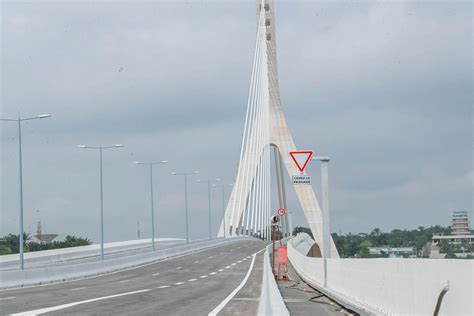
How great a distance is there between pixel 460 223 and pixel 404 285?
1.91 metres

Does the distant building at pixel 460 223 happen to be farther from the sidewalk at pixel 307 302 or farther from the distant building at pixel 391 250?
the sidewalk at pixel 307 302

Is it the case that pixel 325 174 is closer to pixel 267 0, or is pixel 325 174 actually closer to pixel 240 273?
pixel 240 273

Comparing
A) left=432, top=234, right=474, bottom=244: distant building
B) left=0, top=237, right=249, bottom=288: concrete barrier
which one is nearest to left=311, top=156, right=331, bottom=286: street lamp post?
left=0, top=237, right=249, bottom=288: concrete barrier

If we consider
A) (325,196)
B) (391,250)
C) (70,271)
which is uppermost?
(325,196)

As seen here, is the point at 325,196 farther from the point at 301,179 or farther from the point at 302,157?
the point at 302,157

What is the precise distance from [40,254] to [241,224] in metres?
31.5

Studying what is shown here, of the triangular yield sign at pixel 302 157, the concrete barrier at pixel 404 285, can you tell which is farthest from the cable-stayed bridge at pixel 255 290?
the triangular yield sign at pixel 302 157

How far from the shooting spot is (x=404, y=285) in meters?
12.8

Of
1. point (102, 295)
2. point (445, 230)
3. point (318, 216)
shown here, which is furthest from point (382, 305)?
point (318, 216)

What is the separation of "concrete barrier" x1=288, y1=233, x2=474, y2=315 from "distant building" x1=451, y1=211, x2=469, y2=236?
54 centimetres

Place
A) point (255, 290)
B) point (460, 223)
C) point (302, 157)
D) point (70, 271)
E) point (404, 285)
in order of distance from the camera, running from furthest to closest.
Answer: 1. point (70, 271)
2. point (255, 290)
3. point (302, 157)
4. point (404, 285)
5. point (460, 223)

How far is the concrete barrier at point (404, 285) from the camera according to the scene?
9.12 m

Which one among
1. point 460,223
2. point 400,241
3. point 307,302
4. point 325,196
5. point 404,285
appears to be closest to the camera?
point 460,223

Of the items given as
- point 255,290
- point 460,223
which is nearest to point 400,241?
point 460,223
